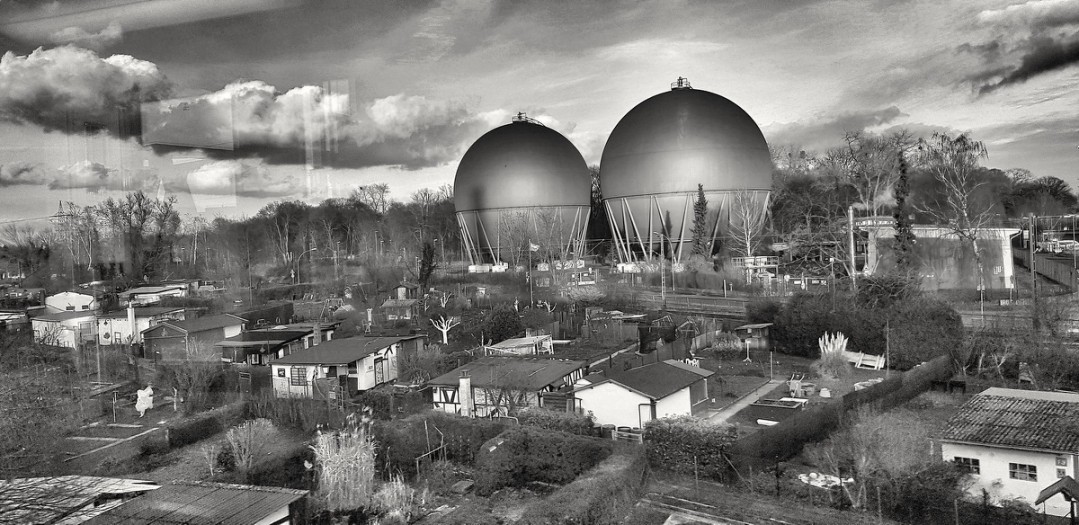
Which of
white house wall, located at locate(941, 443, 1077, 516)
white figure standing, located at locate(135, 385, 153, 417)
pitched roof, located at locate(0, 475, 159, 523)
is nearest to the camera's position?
pitched roof, located at locate(0, 475, 159, 523)

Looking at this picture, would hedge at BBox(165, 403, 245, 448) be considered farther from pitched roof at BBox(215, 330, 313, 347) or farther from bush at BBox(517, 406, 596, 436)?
bush at BBox(517, 406, 596, 436)

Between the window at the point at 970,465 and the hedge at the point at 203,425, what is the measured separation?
9483mm

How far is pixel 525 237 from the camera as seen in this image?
Result: 1065 inches

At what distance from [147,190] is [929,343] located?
43.9 ft

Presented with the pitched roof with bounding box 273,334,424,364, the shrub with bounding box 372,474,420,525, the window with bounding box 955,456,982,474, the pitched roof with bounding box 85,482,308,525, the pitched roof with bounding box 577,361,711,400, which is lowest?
the shrub with bounding box 372,474,420,525

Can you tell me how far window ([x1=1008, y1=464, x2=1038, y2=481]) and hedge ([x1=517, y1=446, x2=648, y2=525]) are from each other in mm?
3691

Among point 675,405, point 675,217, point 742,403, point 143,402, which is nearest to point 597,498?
point 675,405

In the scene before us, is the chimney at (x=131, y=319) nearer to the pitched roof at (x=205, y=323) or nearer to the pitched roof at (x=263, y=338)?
the pitched roof at (x=205, y=323)

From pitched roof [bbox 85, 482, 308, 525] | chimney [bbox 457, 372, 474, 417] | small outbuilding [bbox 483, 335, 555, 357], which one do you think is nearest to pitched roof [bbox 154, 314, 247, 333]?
small outbuilding [bbox 483, 335, 555, 357]

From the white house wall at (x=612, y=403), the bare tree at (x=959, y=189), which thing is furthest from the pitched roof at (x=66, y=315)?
the bare tree at (x=959, y=189)

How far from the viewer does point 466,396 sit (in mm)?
10844

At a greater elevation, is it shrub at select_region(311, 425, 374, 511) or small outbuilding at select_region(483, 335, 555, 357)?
small outbuilding at select_region(483, 335, 555, 357)

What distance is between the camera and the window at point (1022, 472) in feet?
24.0

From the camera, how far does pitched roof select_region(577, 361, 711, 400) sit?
10117 mm
